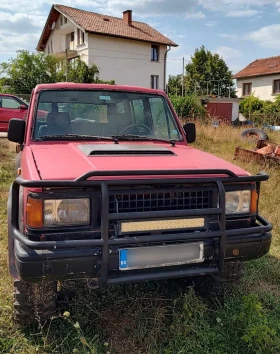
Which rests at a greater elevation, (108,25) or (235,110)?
(108,25)

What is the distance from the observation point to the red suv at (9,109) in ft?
40.3

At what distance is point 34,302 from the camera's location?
102 inches

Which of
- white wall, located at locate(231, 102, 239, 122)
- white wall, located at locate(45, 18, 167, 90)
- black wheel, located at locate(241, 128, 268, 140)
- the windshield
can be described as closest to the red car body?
the windshield

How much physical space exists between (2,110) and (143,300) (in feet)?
35.7

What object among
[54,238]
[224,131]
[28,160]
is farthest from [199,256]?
[224,131]

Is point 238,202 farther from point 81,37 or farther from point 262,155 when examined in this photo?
point 81,37

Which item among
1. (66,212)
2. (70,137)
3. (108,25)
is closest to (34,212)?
(66,212)

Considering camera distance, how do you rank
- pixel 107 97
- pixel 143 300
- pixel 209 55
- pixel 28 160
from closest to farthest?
pixel 28 160 < pixel 143 300 < pixel 107 97 < pixel 209 55

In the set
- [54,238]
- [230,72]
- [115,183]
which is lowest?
[54,238]

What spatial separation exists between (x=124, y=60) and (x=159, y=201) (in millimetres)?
31003

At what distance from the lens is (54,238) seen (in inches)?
91.4

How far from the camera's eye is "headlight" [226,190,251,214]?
270 cm

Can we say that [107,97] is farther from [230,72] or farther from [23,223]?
[230,72]

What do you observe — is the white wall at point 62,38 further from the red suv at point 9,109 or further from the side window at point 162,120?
the side window at point 162,120
